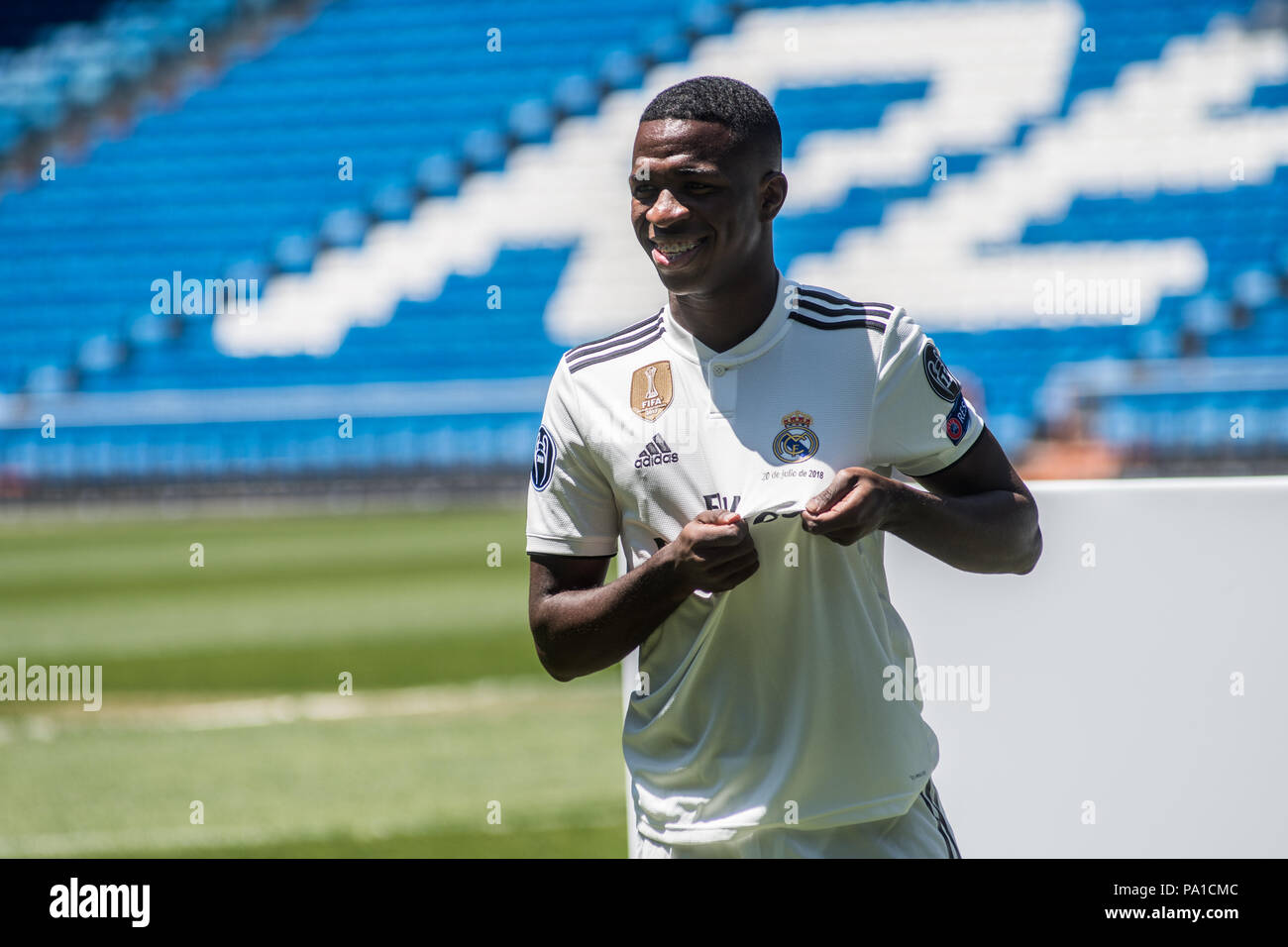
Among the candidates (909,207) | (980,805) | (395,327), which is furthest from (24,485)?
(980,805)

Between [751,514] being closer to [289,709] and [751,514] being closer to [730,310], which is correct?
[730,310]

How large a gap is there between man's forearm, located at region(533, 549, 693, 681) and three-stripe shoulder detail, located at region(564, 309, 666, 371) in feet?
1.11

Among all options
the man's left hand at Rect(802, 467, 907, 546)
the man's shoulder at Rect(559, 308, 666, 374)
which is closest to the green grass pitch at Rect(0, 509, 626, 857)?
the man's shoulder at Rect(559, 308, 666, 374)

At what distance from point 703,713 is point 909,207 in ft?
50.8

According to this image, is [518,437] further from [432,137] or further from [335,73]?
[335,73]

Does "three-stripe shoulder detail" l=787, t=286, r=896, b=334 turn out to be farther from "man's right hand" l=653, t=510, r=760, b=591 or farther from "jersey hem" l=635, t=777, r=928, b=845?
"jersey hem" l=635, t=777, r=928, b=845

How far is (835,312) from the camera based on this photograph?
1.99 m

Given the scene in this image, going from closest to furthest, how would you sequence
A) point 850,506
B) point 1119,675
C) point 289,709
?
point 850,506
point 1119,675
point 289,709

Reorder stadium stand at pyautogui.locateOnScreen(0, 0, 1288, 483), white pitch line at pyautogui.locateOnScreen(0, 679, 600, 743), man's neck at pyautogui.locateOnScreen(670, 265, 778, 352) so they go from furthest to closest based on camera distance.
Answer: stadium stand at pyautogui.locateOnScreen(0, 0, 1288, 483) < white pitch line at pyautogui.locateOnScreen(0, 679, 600, 743) < man's neck at pyautogui.locateOnScreen(670, 265, 778, 352)

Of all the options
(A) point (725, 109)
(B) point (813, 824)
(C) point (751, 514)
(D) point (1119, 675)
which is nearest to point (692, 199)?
(A) point (725, 109)

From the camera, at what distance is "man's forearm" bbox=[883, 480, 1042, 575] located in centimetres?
186

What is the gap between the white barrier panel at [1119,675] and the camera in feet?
9.91

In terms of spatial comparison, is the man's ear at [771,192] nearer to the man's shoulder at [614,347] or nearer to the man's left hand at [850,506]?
the man's shoulder at [614,347]

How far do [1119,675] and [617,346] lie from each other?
1606 millimetres
